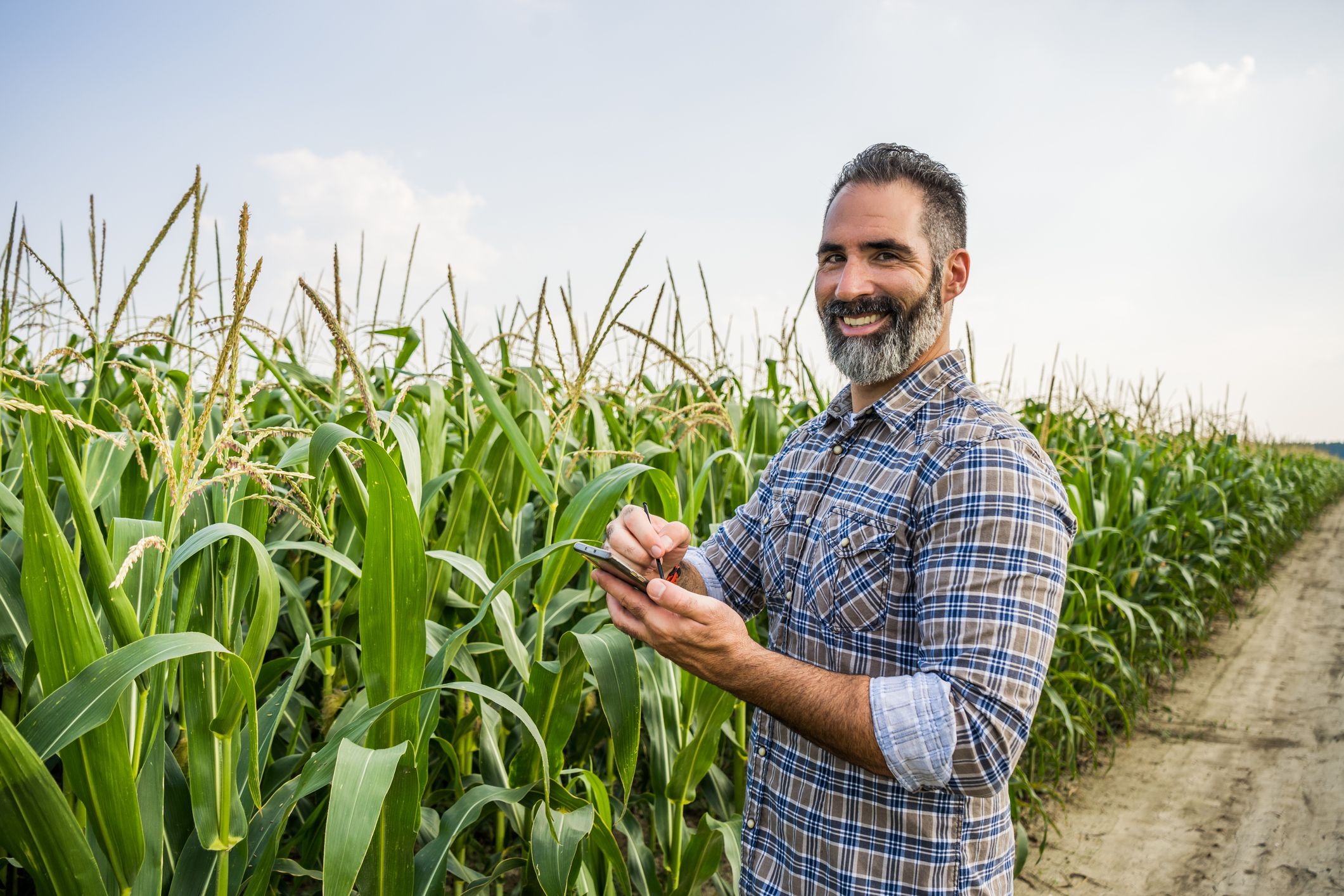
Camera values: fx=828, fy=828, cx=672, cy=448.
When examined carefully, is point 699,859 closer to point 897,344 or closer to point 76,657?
point 897,344

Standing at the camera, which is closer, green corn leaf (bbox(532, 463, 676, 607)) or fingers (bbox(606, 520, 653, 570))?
fingers (bbox(606, 520, 653, 570))

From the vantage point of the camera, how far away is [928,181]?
5.39 feet

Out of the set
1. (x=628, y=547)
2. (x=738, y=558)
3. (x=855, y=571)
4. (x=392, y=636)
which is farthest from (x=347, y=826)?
(x=738, y=558)

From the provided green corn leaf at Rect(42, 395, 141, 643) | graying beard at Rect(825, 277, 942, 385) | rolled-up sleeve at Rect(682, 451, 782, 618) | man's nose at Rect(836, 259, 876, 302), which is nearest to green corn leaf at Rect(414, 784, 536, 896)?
rolled-up sleeve at Rect(682, 451, 782, 618)

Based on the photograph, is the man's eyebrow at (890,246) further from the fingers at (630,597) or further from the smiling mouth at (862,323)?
the fingers at (630,597)

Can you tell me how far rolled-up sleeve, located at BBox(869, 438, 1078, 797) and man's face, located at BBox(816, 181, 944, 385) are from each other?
0.34 meters

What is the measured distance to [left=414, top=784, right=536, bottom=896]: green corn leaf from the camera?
1.50 metres

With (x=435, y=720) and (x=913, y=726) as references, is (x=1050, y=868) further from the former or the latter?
(x=435, y=720)

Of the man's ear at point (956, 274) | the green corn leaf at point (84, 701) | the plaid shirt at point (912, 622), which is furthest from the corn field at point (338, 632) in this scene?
the man's ear at point (956, 274)

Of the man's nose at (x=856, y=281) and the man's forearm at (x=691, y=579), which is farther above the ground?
the man's nose at (x=856, y=281)

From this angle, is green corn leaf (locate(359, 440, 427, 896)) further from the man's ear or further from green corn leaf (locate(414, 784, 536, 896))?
the man's ear

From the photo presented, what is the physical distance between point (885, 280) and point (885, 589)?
608 mm

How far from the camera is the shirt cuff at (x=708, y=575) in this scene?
6.15 feet

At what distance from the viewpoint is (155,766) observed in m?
1.25
